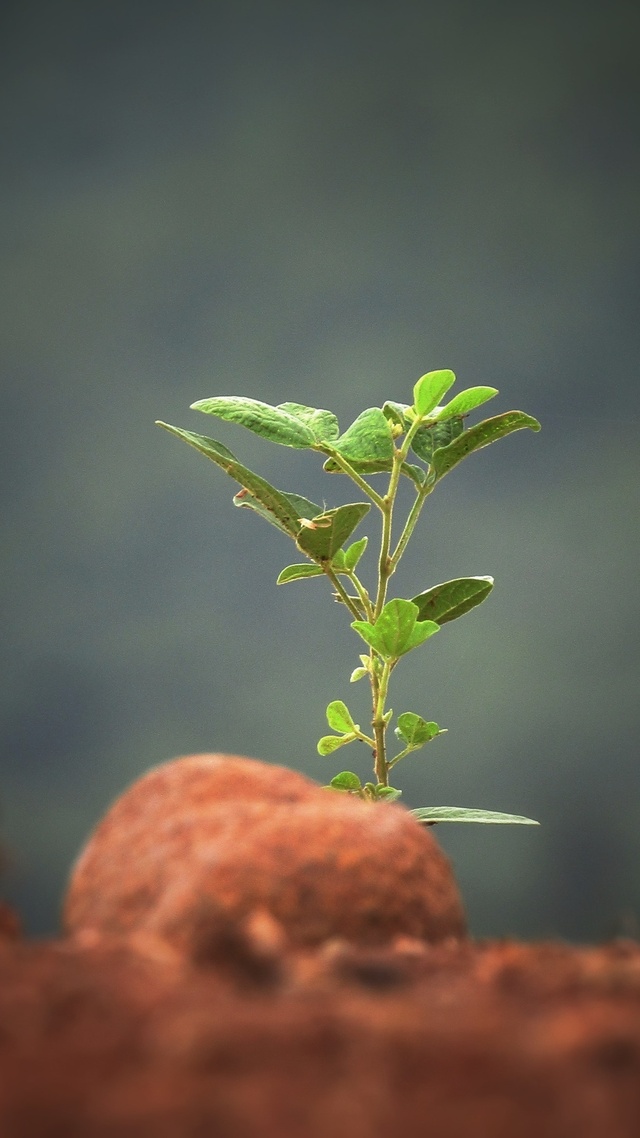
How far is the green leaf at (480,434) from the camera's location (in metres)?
1.06

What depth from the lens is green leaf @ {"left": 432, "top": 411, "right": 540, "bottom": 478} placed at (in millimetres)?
1061

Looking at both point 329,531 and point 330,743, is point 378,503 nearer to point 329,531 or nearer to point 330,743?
point 329,531

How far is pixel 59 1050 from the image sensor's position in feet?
0.99

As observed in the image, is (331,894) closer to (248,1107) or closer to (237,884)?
(237,884)

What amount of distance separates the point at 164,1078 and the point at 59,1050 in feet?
0.17

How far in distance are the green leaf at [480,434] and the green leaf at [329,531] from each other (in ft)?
0.35

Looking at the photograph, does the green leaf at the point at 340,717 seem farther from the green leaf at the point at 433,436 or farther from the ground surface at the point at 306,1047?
the ground surface at the point at 306,1047

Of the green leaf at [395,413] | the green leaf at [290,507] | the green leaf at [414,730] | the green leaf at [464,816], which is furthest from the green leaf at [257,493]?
the green leaf at [464,816]

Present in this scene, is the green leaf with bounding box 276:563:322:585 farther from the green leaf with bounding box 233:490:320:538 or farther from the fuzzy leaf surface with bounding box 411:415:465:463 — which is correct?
the fuzzy leaf surface with bounding box 411:415:465:463

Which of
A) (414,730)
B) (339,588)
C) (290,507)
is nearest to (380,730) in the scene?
(414,730)

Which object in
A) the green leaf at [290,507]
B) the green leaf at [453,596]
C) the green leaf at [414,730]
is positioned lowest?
the green leaf at [414,730]

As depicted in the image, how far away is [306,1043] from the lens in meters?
0.30

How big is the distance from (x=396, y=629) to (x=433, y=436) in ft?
1.00

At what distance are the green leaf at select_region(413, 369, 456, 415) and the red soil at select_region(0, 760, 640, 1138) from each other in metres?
0.70
